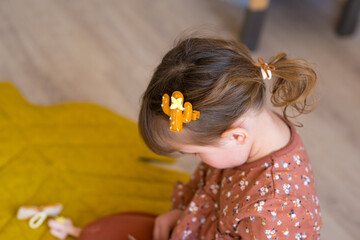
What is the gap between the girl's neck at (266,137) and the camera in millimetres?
887

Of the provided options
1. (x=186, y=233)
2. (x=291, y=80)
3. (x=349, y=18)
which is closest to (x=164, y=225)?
(x=186, y=233)

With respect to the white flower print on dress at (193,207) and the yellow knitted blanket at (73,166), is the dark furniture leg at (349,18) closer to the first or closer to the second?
the yellow knitted blanket at (73,166)

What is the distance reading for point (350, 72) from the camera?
179 cm

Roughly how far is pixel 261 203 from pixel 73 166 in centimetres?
71

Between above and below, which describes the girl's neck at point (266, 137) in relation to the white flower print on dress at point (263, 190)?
above

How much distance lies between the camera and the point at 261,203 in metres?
0.84

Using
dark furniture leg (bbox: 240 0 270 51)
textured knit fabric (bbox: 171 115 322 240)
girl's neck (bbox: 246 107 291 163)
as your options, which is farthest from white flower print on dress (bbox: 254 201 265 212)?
dark furniture leg (bbox: 240 0 270 51)

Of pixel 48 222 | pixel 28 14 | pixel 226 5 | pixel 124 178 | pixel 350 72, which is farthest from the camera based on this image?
pixel 226 5

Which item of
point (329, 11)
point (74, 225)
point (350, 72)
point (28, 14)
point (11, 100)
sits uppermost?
point (329, 11)

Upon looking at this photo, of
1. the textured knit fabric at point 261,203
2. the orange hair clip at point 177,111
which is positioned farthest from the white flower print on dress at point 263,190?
the orange hair clip at point 177,111

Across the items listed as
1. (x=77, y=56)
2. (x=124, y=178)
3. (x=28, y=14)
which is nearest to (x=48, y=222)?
(x=124, y=178)

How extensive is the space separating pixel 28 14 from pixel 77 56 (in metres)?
0.40

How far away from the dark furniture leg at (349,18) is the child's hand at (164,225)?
1.32 m

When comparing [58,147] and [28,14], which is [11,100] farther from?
[28,14]
